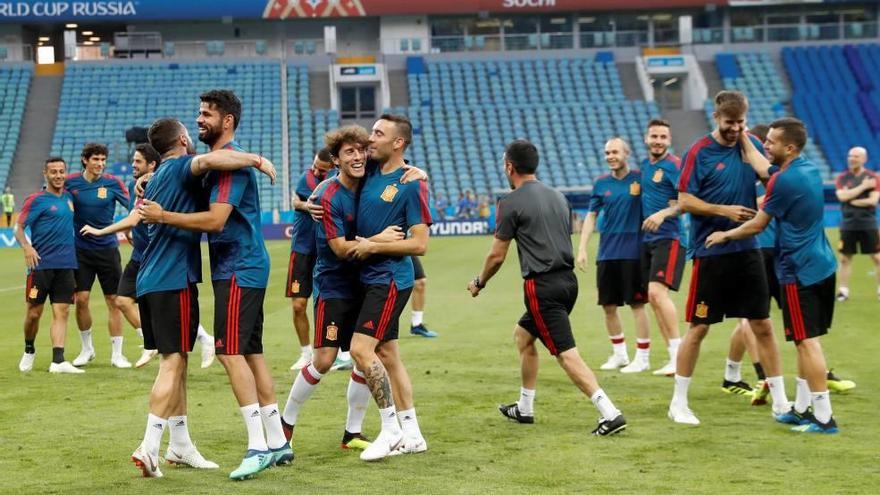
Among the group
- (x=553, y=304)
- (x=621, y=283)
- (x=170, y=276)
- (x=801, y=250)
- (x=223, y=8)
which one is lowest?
(x=621, y=283)

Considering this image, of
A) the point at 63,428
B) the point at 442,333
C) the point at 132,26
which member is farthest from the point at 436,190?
the point at 63,428

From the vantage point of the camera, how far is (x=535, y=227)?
9172 millimetres

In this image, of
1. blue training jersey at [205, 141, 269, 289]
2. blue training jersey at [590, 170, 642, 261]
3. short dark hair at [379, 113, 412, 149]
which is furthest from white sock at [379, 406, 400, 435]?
blue training jersey at [590, 170, 642, 261]

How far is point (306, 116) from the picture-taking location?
179 ft

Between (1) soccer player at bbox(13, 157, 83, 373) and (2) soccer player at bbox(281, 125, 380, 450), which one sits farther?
(1) soccer player at bbox(13, 157, 83, 373)

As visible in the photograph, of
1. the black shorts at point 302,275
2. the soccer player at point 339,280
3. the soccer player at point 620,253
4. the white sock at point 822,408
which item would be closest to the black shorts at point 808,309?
the white sock at point 822,408

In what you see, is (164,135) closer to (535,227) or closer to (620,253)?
(535,227)

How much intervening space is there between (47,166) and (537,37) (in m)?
48.5

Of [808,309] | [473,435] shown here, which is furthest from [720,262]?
[473,435]

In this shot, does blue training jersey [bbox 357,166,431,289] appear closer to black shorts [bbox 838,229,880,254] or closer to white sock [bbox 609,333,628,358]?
white sock [bbox 609,333,628,358]

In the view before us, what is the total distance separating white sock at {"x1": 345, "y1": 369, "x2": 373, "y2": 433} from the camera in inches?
341

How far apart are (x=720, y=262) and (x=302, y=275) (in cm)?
455

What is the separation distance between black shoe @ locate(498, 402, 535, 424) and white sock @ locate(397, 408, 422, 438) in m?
1.34

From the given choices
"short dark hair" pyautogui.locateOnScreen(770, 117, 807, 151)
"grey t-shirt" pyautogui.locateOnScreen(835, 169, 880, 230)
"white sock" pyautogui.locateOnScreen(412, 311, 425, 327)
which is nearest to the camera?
"short dark hair" pyautogui.locateOnScreen(770, 117, 807, 151)
